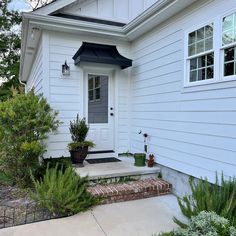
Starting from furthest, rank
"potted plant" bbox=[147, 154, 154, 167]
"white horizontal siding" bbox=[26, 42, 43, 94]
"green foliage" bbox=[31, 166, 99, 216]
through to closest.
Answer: "white horizontal siding" bbox=[26, 42, 43, 94], "potted plant" bbox=[147, 154, 154, 167], "green foliage" bbox=[31, 166, 99, 216]

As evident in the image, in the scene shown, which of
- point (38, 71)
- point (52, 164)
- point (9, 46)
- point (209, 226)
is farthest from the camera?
point (9, 46)

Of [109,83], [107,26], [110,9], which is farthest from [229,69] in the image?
[110,9]

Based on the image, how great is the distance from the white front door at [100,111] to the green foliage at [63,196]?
2.25m

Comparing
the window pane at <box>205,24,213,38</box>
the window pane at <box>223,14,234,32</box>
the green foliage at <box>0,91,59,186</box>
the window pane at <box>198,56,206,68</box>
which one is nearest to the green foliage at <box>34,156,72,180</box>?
the green foliage at <box>0,91,59,186</box>

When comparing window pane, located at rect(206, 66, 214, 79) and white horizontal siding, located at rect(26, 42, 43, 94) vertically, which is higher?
white horizontal siding, located at rect(26, 42, 43, 94)

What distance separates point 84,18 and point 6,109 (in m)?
2.98

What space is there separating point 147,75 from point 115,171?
2.34 metres

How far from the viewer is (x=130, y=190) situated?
406 cm

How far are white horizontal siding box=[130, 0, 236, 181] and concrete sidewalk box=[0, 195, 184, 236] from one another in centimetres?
94

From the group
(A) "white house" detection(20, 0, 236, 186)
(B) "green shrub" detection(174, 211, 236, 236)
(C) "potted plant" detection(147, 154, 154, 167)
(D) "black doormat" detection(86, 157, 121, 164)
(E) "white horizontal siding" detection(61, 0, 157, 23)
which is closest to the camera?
(B) "green shrub" detection(174, 211, 236, 236)

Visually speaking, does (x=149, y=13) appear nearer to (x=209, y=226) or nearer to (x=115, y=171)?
(x=115, y=171)

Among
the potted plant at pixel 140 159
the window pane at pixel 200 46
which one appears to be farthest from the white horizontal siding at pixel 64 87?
the window pane at pixel 200 46

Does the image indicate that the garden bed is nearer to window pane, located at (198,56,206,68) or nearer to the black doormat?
the black doormat

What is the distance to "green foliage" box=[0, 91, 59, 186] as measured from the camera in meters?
4.35
